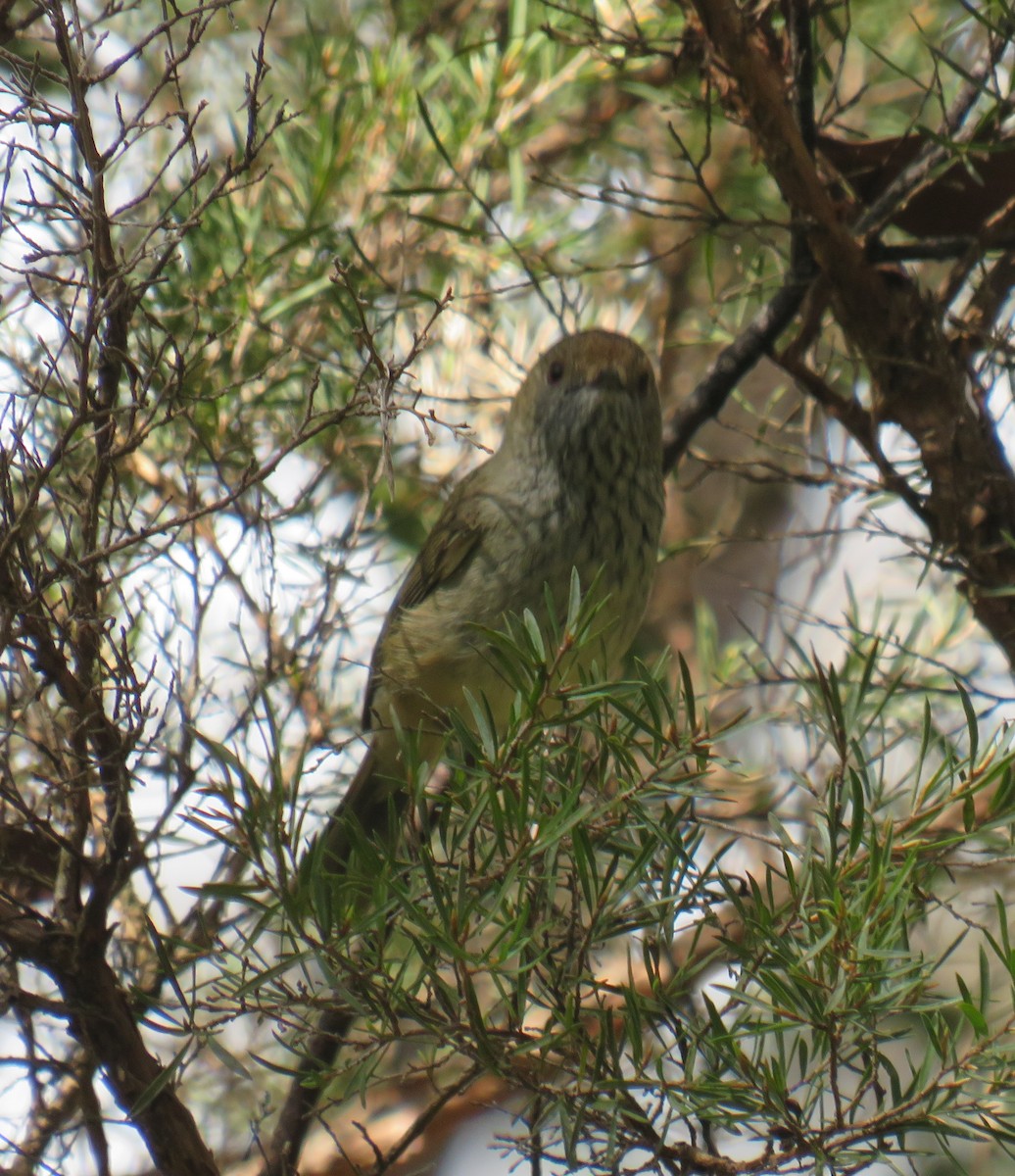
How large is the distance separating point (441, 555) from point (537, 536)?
22 cm

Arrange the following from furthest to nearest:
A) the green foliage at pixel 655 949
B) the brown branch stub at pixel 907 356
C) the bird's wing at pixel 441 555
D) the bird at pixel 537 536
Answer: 1. the bird's wing at pixel 441 555
2. the bird at pixel 537 536
3. the brown branch stub at pixel 907 356
4. the green foliage at pixel 655 949

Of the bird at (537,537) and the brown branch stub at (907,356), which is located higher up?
the bird at (537,537)

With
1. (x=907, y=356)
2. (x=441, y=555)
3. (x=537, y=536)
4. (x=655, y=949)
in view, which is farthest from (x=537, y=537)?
(x=655, y=949)

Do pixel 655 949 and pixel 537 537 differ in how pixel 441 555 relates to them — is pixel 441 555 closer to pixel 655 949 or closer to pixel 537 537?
pixel 537 537

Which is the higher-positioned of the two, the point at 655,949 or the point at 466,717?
the point at 466,717

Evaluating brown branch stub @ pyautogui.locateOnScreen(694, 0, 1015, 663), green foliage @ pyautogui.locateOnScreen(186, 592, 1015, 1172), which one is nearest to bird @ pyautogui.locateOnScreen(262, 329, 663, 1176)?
brown branch stub @ pyautogui.locateOnScreen(694, 0, 1015, 663)

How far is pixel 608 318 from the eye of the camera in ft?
11.2

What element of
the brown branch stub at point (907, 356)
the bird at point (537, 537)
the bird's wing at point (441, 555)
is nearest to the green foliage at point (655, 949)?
the brown branch stub at point (907, 356)

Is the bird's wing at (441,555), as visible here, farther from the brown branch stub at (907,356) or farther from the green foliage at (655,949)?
the green foliage at (655,949)

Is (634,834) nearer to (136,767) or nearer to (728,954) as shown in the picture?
(728,954)

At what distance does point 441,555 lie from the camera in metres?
2.69

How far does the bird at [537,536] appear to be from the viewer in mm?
2520

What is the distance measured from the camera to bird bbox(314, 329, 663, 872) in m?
2.52

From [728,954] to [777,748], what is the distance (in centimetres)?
211
